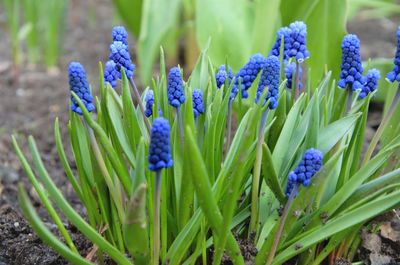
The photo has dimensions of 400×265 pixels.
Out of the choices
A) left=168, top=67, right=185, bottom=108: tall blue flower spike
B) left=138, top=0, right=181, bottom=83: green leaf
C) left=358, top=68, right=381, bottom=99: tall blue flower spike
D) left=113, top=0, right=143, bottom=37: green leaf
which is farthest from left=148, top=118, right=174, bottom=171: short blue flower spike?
left=113, top=0, right=143, bottom=37: green leaf

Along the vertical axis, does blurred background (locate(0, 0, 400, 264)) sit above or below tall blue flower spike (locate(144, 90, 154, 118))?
above

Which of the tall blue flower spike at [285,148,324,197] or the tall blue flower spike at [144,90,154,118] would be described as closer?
the tall blue flower spike at [285,148,324,197]

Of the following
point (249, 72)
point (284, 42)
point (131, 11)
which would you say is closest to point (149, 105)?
point (249, 72)

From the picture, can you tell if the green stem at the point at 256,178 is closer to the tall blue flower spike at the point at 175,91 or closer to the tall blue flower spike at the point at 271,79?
the tall blue flower spike at the point at 271,79

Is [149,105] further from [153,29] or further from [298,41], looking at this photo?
[153,29]

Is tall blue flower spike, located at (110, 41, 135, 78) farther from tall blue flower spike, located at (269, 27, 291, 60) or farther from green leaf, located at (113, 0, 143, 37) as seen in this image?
green leaf, located at (113, 0, 143, 37)

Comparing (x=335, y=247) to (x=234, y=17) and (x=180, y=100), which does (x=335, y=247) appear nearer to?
(x=180, y=100)
